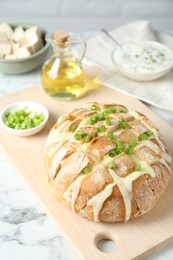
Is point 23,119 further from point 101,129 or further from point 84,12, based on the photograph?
point 84,12

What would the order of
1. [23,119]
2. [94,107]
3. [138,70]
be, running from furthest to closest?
1. [138,70]
2. [23,119]
3. [94,107]

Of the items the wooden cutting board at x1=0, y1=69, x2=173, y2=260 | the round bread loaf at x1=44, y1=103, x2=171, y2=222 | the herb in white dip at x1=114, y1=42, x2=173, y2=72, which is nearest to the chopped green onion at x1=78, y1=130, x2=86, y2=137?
the round bread loaf at x1=44, y1=103, x2=171, y2=222

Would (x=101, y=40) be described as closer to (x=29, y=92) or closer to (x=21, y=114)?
(x=29, y=92)

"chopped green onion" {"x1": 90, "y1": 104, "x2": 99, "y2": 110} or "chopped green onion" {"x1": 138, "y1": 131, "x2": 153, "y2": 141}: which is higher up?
"chopped green onion" {"x1": 138, "y1": 131, "x2": 153, "y2": 141}

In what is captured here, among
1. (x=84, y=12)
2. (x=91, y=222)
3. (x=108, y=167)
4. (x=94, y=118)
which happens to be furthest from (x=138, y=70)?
(x=84, y=12)

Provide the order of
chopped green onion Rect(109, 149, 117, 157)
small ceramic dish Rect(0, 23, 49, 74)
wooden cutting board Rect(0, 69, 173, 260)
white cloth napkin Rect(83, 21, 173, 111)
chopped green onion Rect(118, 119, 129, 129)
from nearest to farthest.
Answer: wooden cutting board Rect(0, 69, 173, 260) < chopped green onion Rect(109, 149, 117, 157) < chopped green onion Rect(118, 119, 129, 129) < white cloth napkin Rect(83, 21, 173, 111) < small ceramic dish Rect(0, 23, 49, 74)

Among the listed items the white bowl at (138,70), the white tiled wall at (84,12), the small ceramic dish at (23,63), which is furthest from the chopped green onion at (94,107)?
the white tiled wall at (84,12)

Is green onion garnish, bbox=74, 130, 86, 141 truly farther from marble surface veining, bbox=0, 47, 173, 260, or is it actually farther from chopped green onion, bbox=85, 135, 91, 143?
marble surface veining, bbox=0, 47, 173, 260
